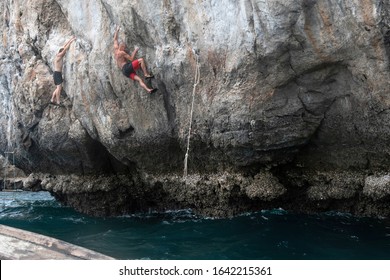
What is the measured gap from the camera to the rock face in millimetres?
8133

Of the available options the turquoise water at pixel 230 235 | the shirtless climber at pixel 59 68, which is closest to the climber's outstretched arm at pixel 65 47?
the shirtless climber at pixel 59 68

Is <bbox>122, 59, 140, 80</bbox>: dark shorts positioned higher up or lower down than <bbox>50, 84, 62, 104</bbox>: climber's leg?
higher up

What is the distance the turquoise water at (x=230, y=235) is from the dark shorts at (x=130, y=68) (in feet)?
12.2

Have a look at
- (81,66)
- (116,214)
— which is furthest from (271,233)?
(81,66)

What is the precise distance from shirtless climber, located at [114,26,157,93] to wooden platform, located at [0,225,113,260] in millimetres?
5384

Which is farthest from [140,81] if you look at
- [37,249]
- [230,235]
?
[37,249]

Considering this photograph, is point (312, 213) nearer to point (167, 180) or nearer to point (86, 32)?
point (167, 180)

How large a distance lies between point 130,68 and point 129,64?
92mm

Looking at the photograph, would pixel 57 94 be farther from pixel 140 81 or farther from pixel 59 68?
pixel 140 81

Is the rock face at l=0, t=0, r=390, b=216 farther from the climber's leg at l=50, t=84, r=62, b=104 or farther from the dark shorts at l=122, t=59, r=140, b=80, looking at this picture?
the dark shorts at l=122, t=59, r=140, b=80

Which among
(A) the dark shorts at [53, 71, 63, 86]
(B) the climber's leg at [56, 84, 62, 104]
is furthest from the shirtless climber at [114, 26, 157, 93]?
(B) the climber's leg at [56, 84, 62, 104]

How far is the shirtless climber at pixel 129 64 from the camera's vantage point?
10.3 meters

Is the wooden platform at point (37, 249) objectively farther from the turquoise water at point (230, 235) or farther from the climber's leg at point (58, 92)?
the climber's leg at point (58, 92)

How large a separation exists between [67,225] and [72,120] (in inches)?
115
